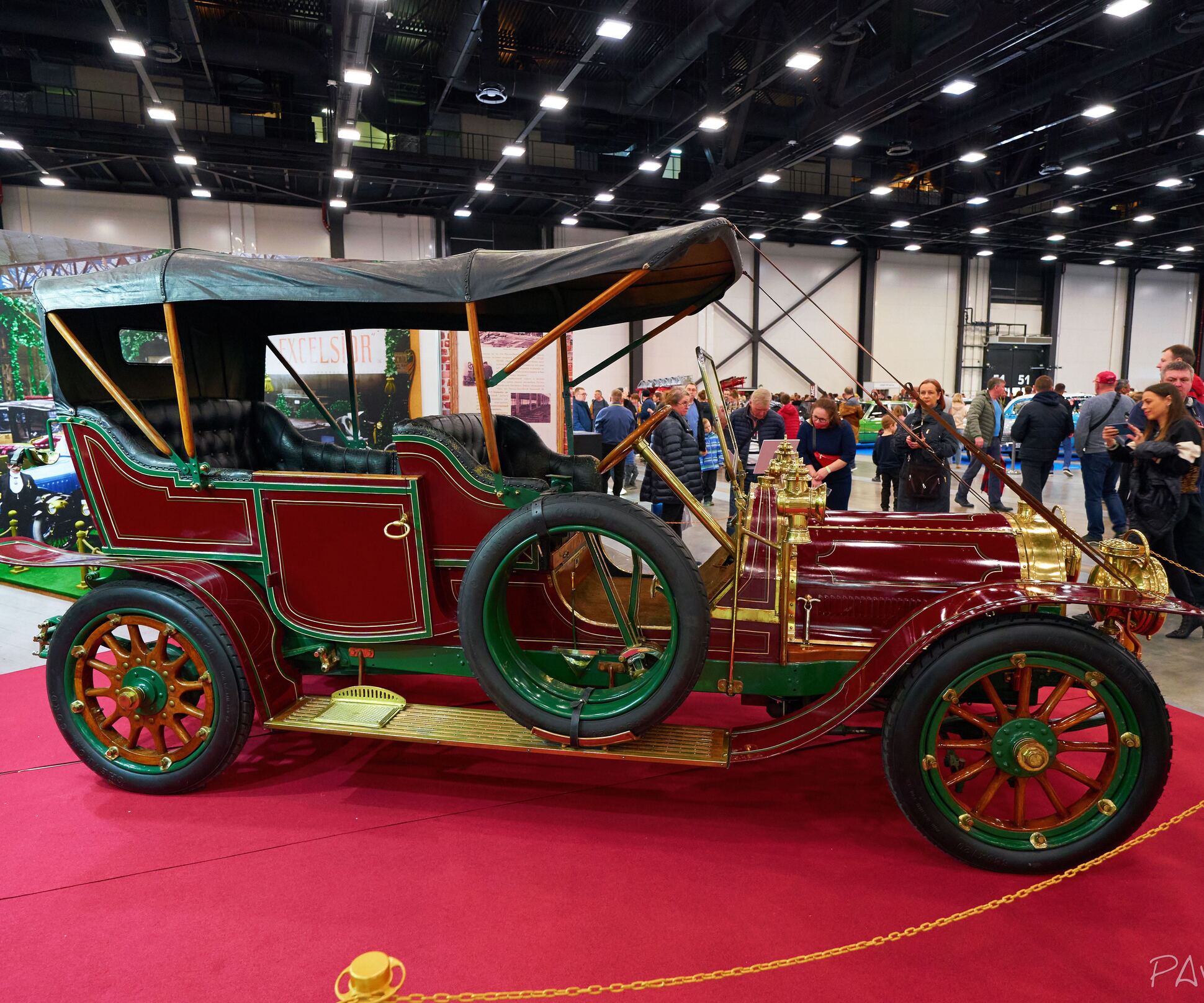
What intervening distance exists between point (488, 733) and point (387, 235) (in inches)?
596

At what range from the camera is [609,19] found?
7.53 metres

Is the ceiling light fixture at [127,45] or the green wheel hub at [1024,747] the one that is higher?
the ceiling light fixture at [127,45]

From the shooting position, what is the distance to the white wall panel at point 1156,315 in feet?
72.1

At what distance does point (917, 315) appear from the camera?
65.2ft

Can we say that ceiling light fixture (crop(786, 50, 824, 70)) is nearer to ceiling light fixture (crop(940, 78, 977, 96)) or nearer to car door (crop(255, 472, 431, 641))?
ceiling light fixture (crop(940, 78, 977, 96))

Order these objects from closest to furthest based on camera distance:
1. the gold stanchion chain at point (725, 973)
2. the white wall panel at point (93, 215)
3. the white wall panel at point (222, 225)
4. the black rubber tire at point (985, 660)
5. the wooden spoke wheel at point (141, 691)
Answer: the gold stanchion chain at point (725, 973), the black rubber tire at point (985, 660), the wooden spoke wheel at point (141, 691), the white wall panel at point (93, 215), the white wall panel at point (222, 225)

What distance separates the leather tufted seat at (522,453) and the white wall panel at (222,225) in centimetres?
1350

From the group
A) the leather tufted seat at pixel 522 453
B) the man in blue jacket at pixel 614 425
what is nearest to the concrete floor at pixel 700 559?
the man in blue jacket at pixel 614 425

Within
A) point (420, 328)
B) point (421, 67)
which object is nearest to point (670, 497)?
point (420, 328)

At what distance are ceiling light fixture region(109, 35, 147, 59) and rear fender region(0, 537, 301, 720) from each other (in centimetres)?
716

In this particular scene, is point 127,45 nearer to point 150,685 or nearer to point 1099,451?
point 150,685

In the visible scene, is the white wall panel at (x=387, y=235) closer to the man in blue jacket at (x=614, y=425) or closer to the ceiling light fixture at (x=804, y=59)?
the man in blue jacket at (x=614, y=425)


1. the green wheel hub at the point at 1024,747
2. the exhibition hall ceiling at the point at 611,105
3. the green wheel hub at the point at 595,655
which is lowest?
the green wheel hub at the point at 1024,747

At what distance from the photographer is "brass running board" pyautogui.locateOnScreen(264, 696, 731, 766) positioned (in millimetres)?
2385
